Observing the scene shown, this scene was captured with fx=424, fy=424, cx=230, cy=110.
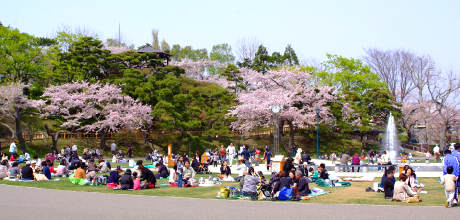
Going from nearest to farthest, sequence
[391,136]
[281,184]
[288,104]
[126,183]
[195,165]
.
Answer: [281,184], [126,183], [195,165], [288,104], [391,136]

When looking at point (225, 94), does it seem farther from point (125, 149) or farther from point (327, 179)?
point (327, 179)

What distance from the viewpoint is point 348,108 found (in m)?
43.2

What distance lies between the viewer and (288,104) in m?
41.8

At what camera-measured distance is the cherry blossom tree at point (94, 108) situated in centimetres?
3769

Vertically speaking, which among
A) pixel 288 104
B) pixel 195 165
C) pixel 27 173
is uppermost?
pixel 288 104

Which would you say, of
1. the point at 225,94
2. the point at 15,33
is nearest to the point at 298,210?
the point at 225,94

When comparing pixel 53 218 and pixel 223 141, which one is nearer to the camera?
pixel 53 218

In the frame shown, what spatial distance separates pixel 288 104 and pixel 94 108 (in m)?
18.4

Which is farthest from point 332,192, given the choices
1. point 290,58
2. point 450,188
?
point 290,58

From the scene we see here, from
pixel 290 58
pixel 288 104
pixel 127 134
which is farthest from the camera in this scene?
pixel 290 58

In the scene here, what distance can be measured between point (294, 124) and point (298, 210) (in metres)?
32.4

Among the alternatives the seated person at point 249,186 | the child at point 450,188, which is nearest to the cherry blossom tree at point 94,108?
the seated person at point 249,186

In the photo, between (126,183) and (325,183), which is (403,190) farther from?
(126,183)

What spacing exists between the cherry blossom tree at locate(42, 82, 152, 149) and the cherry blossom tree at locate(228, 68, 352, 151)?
31.9ft
